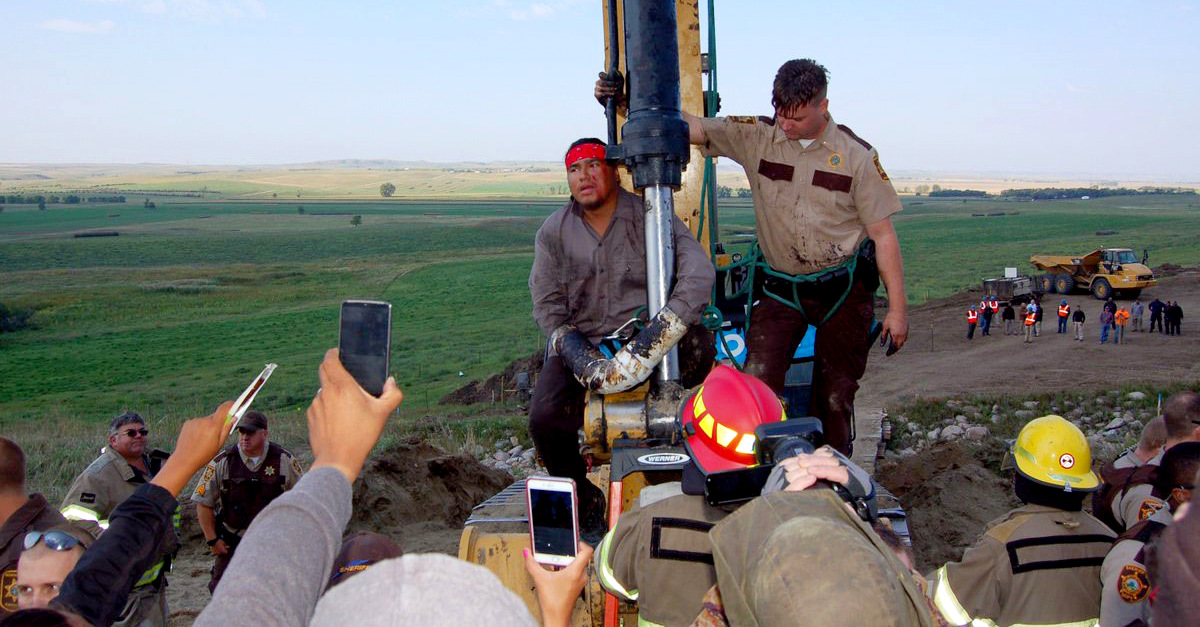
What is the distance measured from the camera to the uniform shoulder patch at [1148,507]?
195 inches

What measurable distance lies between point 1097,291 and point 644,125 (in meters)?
33.5

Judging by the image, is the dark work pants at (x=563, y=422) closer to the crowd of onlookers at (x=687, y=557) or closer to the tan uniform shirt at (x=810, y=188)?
the tan uniform shirt at (x=810, y=188)

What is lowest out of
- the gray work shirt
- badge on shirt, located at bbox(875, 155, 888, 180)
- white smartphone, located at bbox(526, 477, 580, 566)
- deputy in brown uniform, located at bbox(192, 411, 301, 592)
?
deputy in brown uniform, located at bbox(192, 411, 301, 592)

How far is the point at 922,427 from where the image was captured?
15359 millimetres

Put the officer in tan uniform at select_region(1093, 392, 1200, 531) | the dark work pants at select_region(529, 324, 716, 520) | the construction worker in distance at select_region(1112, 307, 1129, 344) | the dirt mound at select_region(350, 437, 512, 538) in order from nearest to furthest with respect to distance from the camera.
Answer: the officer in tan uniform at select_region(1093, 392, 1200, 531)
the dark work pants at select_region(529, 324, 716, 520)
the dirt mound at select_region(350, 437, 512, 538)
the construction worker in distance at select_region(1112, 307, 1129, 344)

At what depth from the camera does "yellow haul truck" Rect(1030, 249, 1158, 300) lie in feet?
109

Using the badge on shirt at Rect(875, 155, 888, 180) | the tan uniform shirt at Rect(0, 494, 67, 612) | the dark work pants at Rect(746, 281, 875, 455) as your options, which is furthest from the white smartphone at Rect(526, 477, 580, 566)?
the badge on shirt at Rect(875, 155, 888, 180)

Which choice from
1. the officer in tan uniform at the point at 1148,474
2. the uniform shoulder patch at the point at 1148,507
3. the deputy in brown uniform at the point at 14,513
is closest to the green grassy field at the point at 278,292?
the deputy in brown uniform at the point at 14,513

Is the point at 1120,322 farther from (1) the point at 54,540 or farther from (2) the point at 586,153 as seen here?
(1) the point at 54,540

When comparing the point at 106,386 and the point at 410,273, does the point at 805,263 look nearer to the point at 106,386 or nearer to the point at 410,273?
the point at 106,386

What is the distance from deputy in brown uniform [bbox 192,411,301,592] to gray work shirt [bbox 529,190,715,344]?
10.1 feet

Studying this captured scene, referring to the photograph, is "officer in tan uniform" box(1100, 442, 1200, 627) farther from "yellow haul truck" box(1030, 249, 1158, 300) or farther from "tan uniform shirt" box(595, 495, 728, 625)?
"yellow haul truck" box(1030, 249, 1158, 300)

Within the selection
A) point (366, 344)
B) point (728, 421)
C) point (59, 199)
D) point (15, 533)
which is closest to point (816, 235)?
point (728, 421)

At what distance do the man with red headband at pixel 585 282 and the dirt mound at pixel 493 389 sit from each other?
1718 cm
